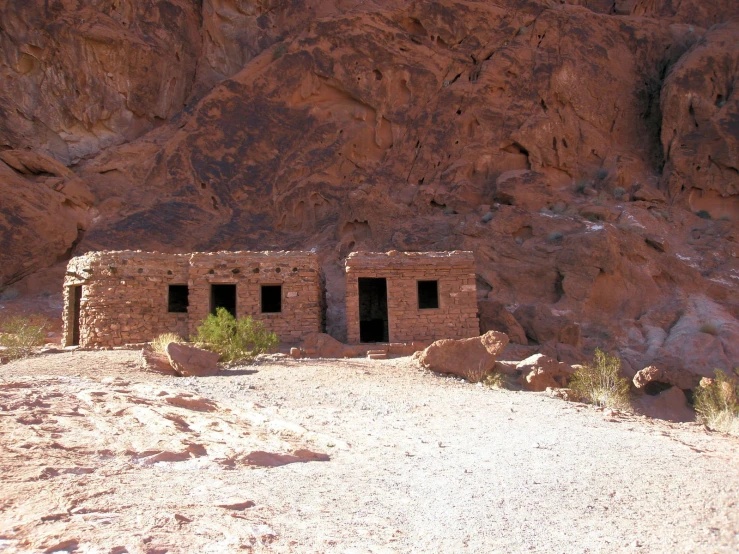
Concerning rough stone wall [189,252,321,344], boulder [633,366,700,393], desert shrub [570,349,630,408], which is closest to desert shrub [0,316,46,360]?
rough stone wall [189,252,321,344]

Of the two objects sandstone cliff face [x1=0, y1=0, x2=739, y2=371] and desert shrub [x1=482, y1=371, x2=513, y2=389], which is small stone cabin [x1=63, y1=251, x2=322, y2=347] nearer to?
desert shrub [x1=482, y1=371, x2=513, y2=389]

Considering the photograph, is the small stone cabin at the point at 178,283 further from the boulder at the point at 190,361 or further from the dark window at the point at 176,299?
the boulder at the point at 190,361

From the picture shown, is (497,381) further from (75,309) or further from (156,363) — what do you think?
(75,309)

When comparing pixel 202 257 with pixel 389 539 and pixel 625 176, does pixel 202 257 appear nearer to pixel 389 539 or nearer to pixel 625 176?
pixel 389 539

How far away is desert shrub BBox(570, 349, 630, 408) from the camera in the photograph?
32.9 feet

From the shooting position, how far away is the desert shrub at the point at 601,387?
10023 millimetres

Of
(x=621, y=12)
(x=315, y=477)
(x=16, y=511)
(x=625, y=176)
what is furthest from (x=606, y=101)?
(x=16, y=511)

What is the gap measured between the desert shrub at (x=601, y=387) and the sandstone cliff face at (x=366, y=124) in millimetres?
10217

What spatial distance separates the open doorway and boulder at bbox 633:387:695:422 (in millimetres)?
13498

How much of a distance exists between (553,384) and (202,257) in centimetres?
877

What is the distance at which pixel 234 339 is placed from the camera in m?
12.6

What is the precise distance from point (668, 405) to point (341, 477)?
9896mm

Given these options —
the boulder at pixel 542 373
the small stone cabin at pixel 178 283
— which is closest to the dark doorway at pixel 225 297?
the small stone cabin at pixel 178 283

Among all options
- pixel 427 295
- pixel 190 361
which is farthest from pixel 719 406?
pixel 427 295
